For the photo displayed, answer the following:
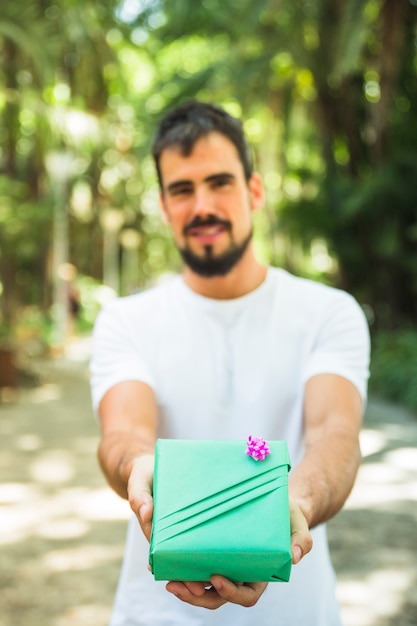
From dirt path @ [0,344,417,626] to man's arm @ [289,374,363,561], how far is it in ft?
7.55

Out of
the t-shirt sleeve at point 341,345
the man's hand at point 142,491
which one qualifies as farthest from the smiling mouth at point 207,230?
the man's hand at point 142,491

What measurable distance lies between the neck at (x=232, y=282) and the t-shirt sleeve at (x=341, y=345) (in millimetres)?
235

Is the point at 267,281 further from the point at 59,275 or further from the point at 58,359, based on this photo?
the point at 59,275

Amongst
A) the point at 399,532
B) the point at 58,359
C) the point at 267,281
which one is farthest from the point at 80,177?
the point at 267,281

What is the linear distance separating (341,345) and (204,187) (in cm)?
56

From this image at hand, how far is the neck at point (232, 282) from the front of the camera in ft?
7.08

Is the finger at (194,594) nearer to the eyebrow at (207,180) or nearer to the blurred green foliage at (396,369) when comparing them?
the eyebrow at (207,180)

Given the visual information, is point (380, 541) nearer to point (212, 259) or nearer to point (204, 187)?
point (212, 259)

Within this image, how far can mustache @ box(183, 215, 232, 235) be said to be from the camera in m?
2.12

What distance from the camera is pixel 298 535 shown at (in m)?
1.33

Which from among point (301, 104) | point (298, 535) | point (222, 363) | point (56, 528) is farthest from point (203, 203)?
point (301, 104)

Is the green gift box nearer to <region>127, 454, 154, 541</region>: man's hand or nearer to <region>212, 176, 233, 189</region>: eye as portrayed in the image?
<region>127, 454, 154, 541</region>: man's hand

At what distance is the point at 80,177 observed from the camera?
2897 cm

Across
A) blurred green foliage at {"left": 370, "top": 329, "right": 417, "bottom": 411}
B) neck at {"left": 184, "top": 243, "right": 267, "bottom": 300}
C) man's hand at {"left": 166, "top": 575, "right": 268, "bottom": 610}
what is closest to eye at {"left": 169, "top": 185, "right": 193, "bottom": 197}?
neck at {"left": 184, "top": 243, "right": 267, "bottom": 300}
